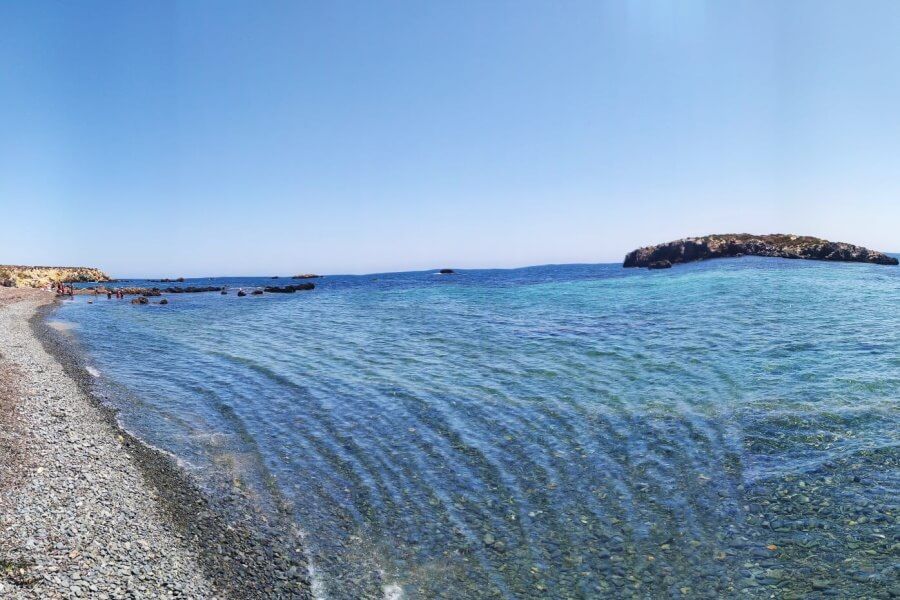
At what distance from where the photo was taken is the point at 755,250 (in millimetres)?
94562

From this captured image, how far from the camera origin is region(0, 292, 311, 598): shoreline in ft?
28.9

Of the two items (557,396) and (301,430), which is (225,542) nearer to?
(301,430)

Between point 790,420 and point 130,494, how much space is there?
21103 millimetres

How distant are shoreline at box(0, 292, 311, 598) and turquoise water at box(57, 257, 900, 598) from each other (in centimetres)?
101

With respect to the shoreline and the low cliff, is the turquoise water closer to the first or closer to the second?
the shoreline

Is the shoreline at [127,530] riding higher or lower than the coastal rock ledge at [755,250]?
lower

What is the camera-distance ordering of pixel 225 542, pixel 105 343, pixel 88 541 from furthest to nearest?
pixel 105 343 → pixel 225 542 → pixel 88 541

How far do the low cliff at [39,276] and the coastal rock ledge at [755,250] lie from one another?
144m

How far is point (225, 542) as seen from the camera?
34.7 feet

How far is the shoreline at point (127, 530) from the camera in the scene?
347 inches

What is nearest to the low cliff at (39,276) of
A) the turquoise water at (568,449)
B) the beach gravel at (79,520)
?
the turquoise water at (568,449)

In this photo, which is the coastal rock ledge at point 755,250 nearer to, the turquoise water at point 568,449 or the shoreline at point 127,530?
the turquoise water at point 568,449

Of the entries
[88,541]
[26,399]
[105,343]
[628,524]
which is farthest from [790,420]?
[105,343]

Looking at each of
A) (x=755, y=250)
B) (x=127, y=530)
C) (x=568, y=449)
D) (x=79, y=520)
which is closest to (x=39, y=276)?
(x=79, y=520)
